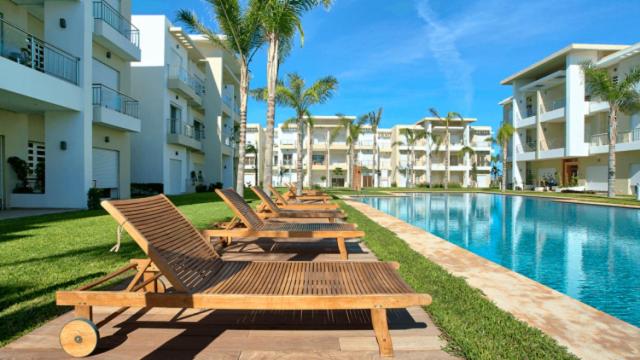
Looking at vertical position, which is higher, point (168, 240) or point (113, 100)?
point (113, 100)

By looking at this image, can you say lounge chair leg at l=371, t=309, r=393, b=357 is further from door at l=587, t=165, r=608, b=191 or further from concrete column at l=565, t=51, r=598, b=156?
concrete column at l=565, t=51, r=598, b=156

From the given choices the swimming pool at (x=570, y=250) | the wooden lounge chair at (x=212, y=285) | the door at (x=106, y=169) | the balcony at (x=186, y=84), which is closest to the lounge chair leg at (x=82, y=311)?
the wooden lounge chair at (x=212, y=285)

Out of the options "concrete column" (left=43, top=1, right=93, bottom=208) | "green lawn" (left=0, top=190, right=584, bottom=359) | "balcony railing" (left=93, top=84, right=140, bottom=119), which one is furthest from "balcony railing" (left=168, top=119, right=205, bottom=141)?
"green lawn" (left=0, top=190, right=584, bottom=359)

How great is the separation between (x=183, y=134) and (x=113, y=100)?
7191mm

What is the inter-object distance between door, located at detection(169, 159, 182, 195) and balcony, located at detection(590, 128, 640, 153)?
30.0 m

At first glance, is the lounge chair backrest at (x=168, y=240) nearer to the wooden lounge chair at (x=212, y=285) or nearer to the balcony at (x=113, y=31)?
the wooden lounge chair at (x=212, y=285)

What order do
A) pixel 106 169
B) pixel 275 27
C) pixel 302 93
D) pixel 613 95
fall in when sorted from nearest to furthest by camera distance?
pixel 275 27 < pixel 106 169 < pixel 302 93 < pixel 613 95

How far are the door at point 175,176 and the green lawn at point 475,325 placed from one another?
2012 cm

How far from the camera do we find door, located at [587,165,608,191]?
1098 inches

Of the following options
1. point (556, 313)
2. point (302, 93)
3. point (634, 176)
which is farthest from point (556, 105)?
point (556, 313)

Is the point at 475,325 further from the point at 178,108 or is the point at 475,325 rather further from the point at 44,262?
the point at 178,108

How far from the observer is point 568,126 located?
28859mm

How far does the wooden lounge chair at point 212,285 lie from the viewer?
2.25 meters

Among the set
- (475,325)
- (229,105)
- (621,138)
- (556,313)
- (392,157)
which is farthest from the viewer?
(392,157)
